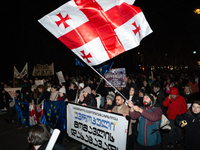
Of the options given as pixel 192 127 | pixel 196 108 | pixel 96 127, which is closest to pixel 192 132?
pixel 192 127

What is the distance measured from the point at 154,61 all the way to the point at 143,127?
62.6 m

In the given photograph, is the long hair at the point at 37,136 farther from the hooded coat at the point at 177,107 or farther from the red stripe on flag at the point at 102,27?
the hooded coat at the point at 177,107

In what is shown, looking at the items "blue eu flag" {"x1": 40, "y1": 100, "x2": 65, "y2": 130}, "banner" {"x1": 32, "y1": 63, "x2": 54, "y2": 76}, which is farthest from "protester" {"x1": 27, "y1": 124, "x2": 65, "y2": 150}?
"banner" {"x1": 32, "y1": 63, "x2": 54, "y2": 76}

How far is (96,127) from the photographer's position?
11.4ft

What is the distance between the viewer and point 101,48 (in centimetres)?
355

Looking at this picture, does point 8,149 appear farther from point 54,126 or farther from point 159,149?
point 159,149

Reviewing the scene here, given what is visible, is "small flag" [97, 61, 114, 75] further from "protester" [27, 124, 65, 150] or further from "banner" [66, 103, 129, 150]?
"protester" [27, 124, 65, 150]

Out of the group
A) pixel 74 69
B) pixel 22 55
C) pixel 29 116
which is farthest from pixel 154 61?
pixel 29 116

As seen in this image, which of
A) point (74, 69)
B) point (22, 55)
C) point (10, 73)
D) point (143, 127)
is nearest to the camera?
point (143, 127)

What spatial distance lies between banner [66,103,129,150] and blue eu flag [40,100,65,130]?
0.86 meters

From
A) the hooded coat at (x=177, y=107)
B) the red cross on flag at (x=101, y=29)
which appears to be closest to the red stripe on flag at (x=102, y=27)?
the red cross on flag at (x=101, y=29)

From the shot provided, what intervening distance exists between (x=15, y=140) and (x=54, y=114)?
196 centimetres

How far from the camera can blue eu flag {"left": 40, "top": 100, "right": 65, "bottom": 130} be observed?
4949 millimetres

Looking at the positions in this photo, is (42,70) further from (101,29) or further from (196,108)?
(196,108)
